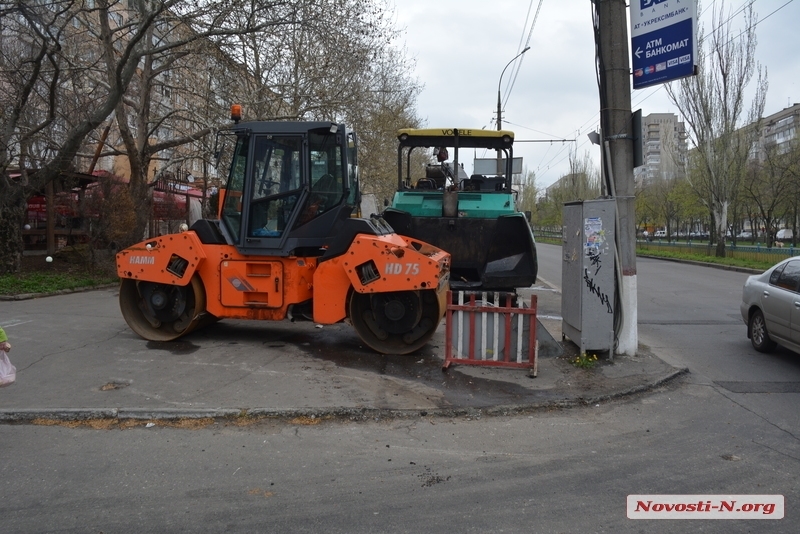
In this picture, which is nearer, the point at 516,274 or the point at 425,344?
the point at 425,344

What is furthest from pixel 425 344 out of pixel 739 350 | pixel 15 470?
pixel 15 470

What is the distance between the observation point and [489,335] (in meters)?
7.87

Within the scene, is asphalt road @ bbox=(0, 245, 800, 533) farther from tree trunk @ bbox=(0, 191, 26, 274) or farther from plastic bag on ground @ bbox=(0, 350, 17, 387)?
tree trunk @ bbox=(0, 191, 26, 274)

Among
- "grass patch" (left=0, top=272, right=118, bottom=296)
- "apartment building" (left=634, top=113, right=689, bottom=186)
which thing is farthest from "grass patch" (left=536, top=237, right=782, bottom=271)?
"grass patch" (left=0, top=272, right=118, bottom=296)

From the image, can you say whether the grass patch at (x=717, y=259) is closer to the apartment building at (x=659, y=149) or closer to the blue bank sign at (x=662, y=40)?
the apartment building at (x=659, y=149)

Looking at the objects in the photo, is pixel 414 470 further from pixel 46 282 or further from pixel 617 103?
pixel 46 282

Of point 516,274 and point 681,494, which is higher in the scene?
point 516,274

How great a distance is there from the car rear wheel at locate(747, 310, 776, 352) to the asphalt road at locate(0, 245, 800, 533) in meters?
2.43

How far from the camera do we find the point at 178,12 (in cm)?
1623

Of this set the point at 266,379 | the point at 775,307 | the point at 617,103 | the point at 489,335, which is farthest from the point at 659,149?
the point at 266,379

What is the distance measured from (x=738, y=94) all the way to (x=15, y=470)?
32805 millimetres


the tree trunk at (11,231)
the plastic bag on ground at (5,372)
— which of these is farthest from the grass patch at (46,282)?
the plastic bag on ground at (5,372)

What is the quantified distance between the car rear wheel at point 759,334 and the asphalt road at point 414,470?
7.98ft

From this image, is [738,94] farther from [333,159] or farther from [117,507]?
[117,507]
